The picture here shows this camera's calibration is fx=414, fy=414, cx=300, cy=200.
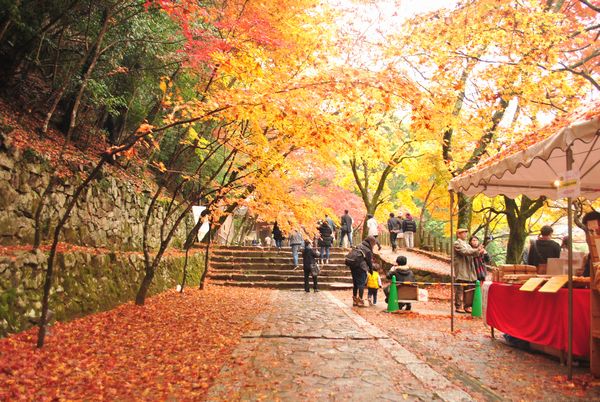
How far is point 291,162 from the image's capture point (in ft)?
43.4

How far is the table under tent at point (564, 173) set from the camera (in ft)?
15.3

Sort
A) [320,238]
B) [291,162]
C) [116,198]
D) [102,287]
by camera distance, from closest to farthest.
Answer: [102,287] < [116,198] < [291,162] < [320,238]

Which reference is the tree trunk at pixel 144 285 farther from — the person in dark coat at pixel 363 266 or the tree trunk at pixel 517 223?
the tree trunk at pixel 517 223

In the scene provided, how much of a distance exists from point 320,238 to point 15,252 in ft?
42.0

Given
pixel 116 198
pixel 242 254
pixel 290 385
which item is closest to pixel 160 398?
pixel 290 385

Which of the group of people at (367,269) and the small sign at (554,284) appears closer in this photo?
the small sign at (554,284)

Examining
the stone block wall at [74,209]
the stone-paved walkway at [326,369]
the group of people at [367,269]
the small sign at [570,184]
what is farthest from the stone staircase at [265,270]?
the small sign at [570,184]

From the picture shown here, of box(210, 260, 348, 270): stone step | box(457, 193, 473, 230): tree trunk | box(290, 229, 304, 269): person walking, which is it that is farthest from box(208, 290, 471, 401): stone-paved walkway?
box(210, 260, 348, 270): stone step

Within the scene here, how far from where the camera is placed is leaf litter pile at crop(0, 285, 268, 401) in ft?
13.8

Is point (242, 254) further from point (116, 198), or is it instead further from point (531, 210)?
point (531, 210)

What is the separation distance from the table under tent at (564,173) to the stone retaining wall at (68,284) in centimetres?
712

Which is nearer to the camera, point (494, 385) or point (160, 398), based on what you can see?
point (160, 398)

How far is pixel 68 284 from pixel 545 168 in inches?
333

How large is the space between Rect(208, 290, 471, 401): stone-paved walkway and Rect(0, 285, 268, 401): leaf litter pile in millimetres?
336
